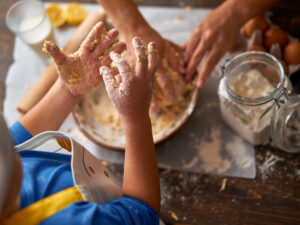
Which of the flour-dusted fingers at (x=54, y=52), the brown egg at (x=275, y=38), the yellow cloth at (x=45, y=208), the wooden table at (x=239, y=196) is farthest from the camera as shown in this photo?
the brown egg at (x=275, y=38)

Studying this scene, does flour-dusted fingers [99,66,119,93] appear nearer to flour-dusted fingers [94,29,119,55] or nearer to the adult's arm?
flour-dusted fingers [94,29,119,55]

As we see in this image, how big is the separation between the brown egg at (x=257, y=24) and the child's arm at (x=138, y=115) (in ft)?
1.48

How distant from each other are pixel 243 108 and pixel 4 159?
1.68 ft

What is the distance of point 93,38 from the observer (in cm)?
59

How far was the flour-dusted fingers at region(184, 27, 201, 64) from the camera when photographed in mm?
773

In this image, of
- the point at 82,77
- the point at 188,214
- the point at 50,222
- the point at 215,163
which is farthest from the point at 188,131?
the point at 50,222

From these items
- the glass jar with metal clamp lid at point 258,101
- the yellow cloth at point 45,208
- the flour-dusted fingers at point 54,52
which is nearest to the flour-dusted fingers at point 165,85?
the glass jar with metal clamp lid at point 258,101

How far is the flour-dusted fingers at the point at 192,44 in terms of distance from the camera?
773mm

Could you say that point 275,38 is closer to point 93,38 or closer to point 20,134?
point 93,38

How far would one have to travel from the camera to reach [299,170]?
28.4 inches

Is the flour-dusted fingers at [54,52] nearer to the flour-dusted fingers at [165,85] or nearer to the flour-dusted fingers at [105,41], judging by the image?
the flour-dusted fingers at [105,41]

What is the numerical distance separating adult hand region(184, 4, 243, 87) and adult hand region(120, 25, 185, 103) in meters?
0.04

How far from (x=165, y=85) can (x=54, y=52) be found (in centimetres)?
27

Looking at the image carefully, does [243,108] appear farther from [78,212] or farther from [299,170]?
[78,212]
